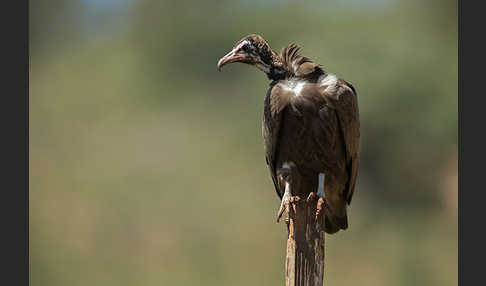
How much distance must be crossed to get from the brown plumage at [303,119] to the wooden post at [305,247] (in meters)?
0.36

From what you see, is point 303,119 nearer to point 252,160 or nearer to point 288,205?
point 288,205

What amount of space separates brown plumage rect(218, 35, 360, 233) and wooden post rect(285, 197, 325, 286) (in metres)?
0.36

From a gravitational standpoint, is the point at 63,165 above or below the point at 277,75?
below

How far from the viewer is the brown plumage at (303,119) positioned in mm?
5105

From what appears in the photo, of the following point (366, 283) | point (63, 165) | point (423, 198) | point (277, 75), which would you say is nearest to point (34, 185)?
point (63, 165)

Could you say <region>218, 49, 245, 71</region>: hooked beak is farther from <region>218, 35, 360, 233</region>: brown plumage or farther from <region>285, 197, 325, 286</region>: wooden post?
<region>285, 197, 325, 286</region>: wooden post

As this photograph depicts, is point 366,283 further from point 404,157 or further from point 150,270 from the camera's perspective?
point 150,270

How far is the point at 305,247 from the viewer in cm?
446

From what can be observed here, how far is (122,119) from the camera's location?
14281 millimetres

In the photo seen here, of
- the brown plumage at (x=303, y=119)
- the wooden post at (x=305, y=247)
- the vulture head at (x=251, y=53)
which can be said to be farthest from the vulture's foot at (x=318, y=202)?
the vulture head at (x=251, y=53)

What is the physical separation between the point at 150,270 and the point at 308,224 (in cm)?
838

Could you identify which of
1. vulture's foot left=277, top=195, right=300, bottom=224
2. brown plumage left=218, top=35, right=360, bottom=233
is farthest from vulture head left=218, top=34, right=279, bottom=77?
vulture's foot left=277, top=195, right=300, bottom=224

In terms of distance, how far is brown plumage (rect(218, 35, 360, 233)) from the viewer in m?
5.11

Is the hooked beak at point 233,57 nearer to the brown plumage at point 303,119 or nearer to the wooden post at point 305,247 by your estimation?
the brown plumage at point 303,119
